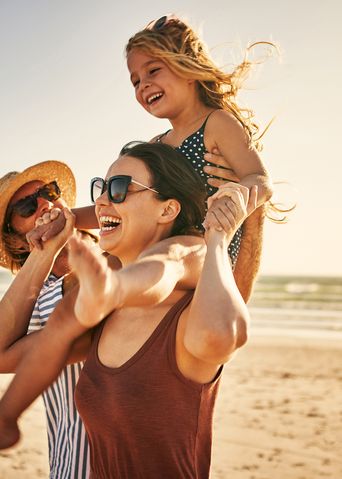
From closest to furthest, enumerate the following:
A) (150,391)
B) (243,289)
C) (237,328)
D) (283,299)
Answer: (237,328)
(150,391)
(243,289)
(283,299)

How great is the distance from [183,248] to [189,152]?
1143 mm

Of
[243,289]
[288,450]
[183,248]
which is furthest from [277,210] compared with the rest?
[288,450]

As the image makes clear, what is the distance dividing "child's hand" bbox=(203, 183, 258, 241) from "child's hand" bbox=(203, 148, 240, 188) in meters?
0.74

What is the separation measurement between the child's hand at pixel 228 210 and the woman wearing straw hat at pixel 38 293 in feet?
3.22

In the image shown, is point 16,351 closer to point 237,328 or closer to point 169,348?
point 169,348

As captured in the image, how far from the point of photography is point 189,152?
337 cm

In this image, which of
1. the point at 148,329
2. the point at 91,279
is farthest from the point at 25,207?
the point at 91,279

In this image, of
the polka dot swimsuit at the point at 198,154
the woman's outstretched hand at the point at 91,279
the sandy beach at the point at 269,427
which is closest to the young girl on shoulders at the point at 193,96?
the polka dot swimsuit at the point at 198,154

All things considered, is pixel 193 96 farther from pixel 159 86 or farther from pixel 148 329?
pixel 148 329

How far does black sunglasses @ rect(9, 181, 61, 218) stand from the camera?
3.79 meters

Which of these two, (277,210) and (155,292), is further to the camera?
(277,210)

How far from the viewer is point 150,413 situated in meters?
2.12

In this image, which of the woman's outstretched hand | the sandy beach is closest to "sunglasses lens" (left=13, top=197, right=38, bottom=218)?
the sandy beach

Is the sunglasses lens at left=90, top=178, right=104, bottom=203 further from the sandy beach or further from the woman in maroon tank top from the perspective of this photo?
the sandy beach
